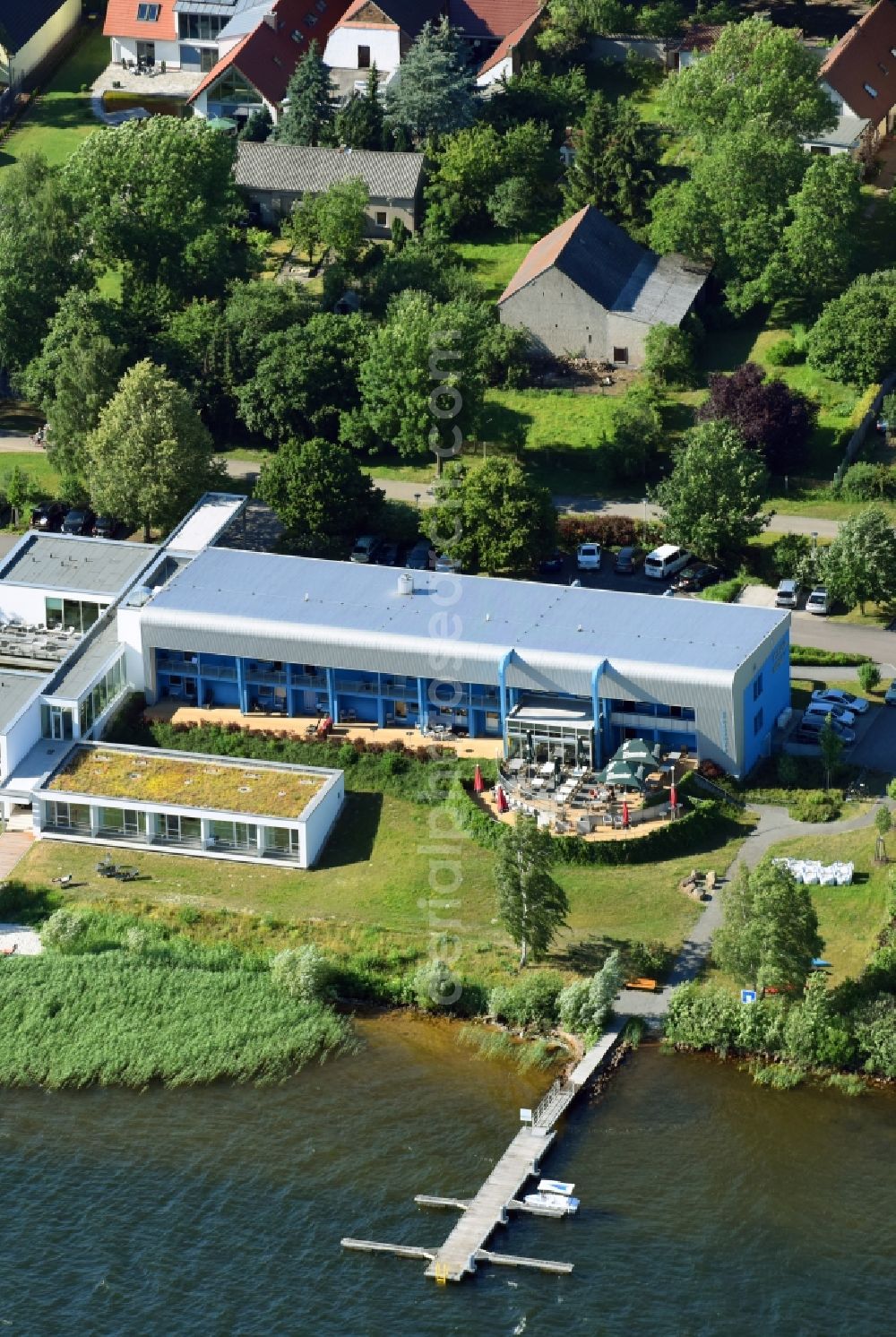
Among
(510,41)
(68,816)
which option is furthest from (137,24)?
(68,816)

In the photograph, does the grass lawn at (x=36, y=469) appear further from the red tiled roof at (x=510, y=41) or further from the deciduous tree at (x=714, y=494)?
the red tiled roof at (x=510, y=41)

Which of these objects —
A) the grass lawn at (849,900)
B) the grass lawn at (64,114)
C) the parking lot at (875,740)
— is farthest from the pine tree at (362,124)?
the grass lawn at (849,900)

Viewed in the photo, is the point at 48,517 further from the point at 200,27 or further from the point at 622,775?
the point at 200,27

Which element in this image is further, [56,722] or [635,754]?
[56,722]

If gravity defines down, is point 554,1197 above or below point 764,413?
below

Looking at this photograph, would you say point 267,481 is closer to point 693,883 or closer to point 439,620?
point 439,620
